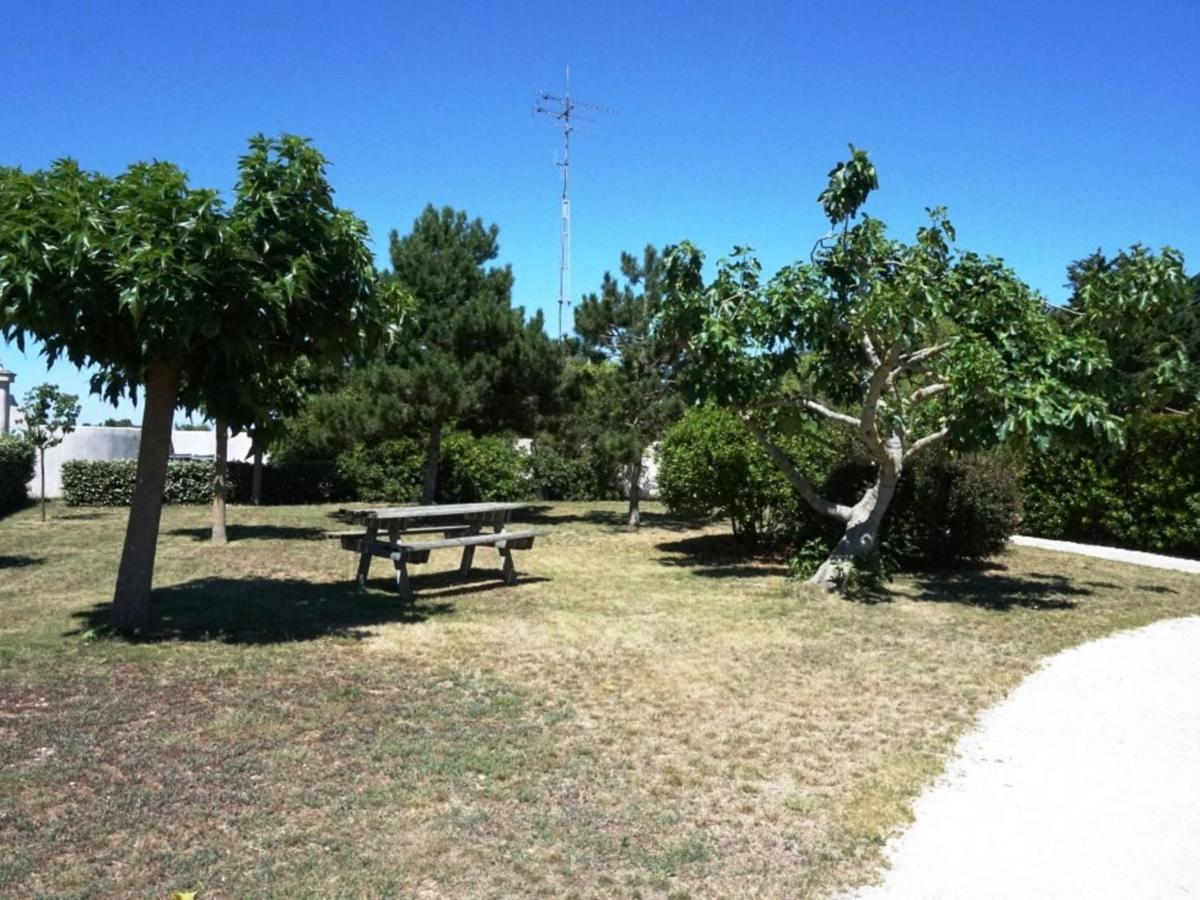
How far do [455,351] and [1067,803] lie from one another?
1416 cm

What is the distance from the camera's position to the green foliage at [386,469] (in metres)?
21.6

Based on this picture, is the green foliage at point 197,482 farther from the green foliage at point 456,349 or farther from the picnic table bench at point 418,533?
the picnic table bench at point 418,533

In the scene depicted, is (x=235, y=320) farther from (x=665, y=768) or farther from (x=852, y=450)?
(x=852, y=450)

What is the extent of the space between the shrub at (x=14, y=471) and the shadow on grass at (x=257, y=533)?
5.53 m

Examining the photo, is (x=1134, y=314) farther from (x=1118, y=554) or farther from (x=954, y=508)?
(x=1118, y=554)

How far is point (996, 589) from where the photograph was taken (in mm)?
10969

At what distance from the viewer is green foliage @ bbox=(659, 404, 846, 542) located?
43.3 feet

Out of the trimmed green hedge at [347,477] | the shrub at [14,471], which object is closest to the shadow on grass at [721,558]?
the trimmed green hedge at [347,477]

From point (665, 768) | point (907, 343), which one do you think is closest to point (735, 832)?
point (665, 768)

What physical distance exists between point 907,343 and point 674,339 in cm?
282

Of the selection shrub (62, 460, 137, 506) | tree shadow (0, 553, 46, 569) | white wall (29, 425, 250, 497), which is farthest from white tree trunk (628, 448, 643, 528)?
shrub (62, 460, 137, 506)

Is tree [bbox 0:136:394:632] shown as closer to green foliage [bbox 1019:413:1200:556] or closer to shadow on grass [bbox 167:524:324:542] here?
shadow on grass [bbox 167:524:324:542]

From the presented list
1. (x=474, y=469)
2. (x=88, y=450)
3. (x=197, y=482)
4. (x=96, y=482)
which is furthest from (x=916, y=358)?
(x=88, y=450)

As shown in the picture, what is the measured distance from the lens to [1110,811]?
4.51m
